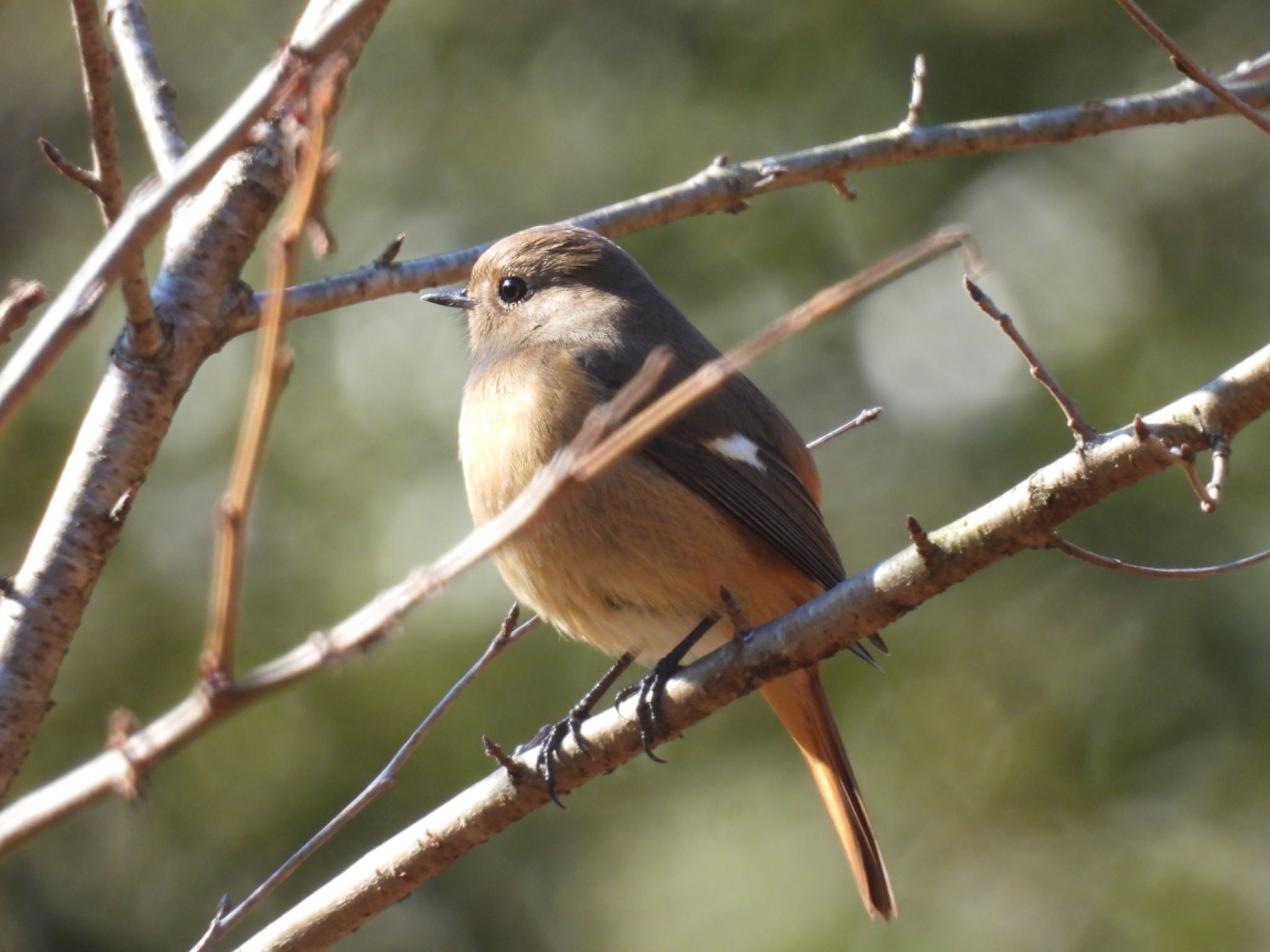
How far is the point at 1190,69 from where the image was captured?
263 cm

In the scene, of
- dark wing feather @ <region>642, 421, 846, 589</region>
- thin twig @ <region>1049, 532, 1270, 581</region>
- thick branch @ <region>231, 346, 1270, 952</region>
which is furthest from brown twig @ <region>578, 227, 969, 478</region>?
dark wing feather @ <region>642, 421, 846, 589</region>

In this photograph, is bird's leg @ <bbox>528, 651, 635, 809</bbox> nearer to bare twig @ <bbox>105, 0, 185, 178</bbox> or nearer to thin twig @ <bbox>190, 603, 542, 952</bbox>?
thin twig @ <bbox>190, 603, 542, 952</bbox>

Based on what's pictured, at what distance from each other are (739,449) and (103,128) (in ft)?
7.69

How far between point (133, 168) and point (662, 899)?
183 inches

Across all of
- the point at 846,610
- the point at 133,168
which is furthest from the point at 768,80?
the point at 846,610

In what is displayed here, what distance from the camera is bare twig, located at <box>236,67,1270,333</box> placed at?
3.78 m

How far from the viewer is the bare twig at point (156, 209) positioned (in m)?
1.38

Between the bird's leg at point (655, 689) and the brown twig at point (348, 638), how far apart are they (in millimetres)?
1705

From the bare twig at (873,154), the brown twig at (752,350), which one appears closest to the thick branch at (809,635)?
the brown twig at (752,350)

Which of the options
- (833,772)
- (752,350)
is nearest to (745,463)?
(833,772)

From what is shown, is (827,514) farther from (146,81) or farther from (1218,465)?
(1218,465)

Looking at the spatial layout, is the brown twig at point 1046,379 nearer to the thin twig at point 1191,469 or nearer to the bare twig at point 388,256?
the thin twig at point 1191,469

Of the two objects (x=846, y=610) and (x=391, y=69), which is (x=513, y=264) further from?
(x=391, y=69)

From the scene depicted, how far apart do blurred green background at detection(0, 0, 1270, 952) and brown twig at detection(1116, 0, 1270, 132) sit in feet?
11.1
